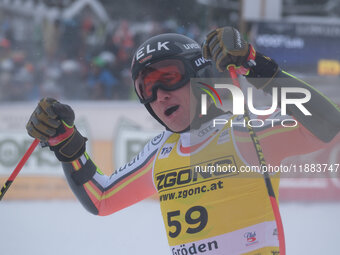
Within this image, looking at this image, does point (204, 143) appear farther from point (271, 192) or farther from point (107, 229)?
point (107, 229)

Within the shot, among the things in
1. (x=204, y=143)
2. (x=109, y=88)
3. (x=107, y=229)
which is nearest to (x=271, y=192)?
(x=204, y=143)

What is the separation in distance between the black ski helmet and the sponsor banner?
156 inches

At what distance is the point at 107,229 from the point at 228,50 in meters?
3.10

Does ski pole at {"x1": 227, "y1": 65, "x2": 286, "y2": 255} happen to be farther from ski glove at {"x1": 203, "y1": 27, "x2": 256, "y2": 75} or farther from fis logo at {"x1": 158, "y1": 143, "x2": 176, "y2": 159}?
fis logo at {"x1": 158, "y1": 143, "x2": 176, "y2": 159}

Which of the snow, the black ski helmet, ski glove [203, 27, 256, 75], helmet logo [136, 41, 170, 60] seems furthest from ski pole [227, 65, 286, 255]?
the snow

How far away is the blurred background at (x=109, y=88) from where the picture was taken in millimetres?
4520

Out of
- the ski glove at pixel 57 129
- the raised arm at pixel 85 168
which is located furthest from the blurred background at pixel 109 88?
the ski glove at pixel 57 129

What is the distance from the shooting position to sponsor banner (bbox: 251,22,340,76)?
6086mm

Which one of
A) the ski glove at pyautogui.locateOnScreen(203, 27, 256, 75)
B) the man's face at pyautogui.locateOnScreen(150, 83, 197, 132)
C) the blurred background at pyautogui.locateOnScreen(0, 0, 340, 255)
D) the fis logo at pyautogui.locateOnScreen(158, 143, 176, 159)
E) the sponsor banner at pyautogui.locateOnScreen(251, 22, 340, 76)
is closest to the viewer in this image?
the ski glove at pyautogui.locateOnScreen(203, 27, 256, 75)

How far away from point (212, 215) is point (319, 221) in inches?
117

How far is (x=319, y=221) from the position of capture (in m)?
4.69

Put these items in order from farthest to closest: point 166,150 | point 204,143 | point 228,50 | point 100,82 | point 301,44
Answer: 1. point 100,82
2. point 301,44
3. point 166,150
4. point 204,143
5. point 228,50

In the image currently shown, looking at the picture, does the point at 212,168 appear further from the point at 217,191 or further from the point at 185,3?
the point at 185,3

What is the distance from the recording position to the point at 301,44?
6301 millimetres
